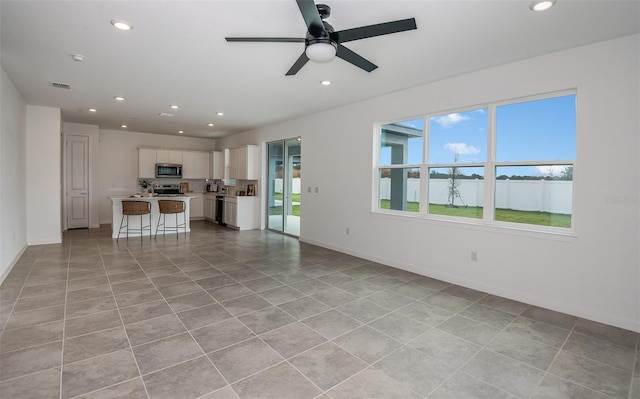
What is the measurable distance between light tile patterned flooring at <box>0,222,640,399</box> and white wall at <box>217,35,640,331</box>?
0.25 metres

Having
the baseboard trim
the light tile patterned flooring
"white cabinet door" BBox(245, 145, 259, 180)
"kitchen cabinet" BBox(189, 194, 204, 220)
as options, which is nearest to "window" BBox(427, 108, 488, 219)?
the baseboard trim

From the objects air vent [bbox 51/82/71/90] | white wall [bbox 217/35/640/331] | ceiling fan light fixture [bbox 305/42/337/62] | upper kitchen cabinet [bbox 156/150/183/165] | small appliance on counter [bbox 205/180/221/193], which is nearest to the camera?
ceiling fan light fixture [bbox 305/42/337/62]

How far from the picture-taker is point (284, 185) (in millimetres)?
7926

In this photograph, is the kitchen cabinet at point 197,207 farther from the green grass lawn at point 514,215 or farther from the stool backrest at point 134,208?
the green grass lawn at point 514,215

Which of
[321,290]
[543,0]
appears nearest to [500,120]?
[543,0]

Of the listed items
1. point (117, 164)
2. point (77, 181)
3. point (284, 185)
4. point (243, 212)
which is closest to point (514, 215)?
point (284, 185)

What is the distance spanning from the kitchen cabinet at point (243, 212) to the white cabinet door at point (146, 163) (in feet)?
8.37

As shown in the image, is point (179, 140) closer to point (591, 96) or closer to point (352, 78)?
point (352, 78)

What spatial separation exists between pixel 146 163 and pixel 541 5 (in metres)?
9.61

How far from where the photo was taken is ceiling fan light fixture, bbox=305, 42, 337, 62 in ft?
7.72

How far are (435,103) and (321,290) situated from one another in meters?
2.96

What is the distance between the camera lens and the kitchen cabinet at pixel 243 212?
834cm

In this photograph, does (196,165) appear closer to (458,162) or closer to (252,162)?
(252,162)

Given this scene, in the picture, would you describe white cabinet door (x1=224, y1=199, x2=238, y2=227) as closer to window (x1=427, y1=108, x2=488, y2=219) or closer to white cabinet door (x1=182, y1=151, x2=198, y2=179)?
white cabinet door (x1=182, y1=151, x2=198, y2=179)
